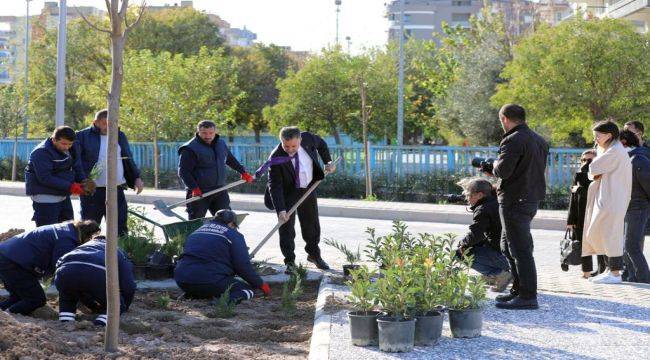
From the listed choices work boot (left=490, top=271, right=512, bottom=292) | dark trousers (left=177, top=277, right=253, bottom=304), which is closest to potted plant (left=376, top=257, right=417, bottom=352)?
dark trousers (left=177, top=277, right=253, bottom=304)

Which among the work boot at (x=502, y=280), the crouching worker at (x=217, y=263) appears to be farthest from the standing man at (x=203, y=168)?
the work boot at (x=502, y=280)

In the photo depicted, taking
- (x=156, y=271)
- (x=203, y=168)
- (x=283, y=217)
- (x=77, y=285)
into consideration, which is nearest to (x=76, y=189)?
(x=156, y=271)

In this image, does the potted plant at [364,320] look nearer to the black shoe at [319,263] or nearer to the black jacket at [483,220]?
the black jacket at [483,220]

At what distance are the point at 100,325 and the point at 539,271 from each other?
5529 millimetres

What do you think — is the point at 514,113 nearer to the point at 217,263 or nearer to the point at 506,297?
the point at 506,297

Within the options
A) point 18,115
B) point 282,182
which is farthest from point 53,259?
point 18,115

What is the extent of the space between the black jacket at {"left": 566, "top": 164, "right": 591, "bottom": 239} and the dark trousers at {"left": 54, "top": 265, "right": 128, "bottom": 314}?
502 centimetres

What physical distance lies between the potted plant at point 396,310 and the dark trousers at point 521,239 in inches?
63.1

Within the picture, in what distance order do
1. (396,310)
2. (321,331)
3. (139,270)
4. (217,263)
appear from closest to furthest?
(396,310), (321,331), (217,263), (139,270)

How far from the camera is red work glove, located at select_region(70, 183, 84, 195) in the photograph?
9625mm

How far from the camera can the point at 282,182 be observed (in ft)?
33.3

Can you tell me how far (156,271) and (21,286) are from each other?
6.17 feet

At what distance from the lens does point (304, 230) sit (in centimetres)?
1041

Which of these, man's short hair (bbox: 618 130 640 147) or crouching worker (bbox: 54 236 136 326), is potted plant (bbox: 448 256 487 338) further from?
man's short hair (bbox: 618 130 640 147)
